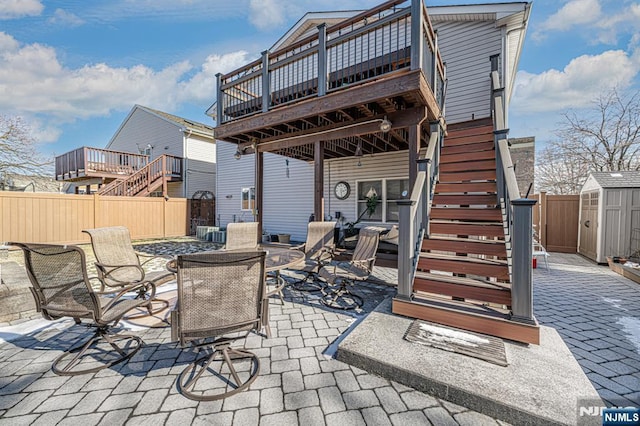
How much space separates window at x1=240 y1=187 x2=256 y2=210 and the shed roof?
429 inches

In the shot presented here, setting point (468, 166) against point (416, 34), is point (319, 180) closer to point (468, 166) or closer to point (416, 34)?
point (468, 166)

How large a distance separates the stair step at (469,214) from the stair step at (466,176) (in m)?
0.76

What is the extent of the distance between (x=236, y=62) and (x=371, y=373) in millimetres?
19293

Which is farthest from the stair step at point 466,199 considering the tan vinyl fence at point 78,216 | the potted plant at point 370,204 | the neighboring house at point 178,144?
the neighboring house at point 178,144

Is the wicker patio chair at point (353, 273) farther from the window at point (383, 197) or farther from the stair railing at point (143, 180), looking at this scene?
the stair railing at point (143, 180)

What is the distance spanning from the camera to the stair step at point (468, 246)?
3207mm

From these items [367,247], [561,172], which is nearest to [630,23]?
[561,172]

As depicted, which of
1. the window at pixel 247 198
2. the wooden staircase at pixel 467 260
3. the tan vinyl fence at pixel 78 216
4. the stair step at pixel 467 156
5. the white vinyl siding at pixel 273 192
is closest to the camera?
the wooden staircase at pixel 467 260

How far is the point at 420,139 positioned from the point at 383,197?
8.35 feet

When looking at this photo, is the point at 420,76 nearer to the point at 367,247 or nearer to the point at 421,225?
the point at 421,225

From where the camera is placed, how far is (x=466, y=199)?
4.22 metres

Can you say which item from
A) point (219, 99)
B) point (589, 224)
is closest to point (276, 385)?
point (219, 99)

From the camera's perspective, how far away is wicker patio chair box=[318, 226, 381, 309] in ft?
12.1

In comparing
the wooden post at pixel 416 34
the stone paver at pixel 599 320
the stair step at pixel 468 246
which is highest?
the wooden post at pixel 416 34
